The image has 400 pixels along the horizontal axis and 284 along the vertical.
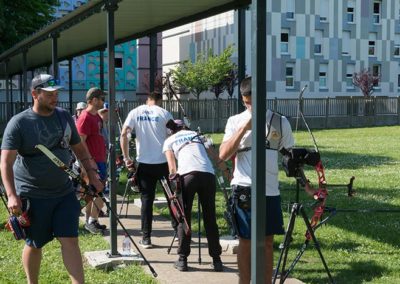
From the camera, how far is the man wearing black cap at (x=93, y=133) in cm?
804

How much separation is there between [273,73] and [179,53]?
34.1 ft

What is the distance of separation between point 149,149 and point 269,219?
2.86 metres

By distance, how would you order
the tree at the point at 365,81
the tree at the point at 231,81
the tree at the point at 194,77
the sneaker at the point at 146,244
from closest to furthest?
the sneaker at the point at 146,244 < the tree at the point at 194,77 < the tree at the point at 231,81 < the tree at the point at 365,81

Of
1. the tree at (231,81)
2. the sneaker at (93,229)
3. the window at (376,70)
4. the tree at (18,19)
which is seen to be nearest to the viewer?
the sneaker at (93,229)

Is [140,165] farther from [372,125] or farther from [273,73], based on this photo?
[273,73]

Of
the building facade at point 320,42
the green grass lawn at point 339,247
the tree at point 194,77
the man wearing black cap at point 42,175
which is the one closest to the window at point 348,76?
the building facade at point 320,42

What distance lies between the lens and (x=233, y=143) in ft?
14.8

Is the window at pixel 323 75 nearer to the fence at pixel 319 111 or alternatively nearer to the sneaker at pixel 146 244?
the fence at pixel 319 111

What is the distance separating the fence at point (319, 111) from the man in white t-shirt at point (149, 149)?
2486 cm

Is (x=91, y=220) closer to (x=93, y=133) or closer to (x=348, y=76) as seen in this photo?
(x=93, y=133)

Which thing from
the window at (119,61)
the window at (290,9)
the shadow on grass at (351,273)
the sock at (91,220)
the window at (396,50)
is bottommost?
the shadow on grass at (351,273)

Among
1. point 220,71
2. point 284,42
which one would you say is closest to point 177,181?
point 220,71

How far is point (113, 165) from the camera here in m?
6.52

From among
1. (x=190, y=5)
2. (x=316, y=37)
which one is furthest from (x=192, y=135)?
(x=316, y=37)
